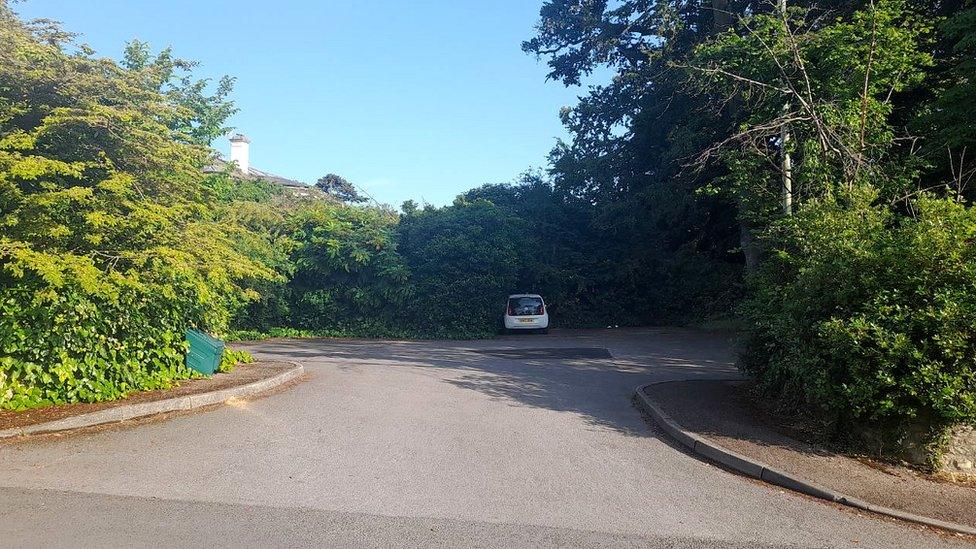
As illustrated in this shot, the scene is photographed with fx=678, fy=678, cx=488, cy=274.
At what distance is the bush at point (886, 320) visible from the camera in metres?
6.38

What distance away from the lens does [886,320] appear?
684cm

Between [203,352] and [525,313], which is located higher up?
[525,313]

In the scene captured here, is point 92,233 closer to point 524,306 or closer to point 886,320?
point 886,320

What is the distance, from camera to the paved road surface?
16.2 feet

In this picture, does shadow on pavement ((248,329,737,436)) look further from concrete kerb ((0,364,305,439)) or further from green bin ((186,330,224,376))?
green bin ((186,330,224,376))

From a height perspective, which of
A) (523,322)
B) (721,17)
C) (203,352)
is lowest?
(203,352)

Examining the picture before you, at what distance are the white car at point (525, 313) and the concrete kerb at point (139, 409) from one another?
1419 cm

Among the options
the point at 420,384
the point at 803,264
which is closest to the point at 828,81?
the point at 803,264

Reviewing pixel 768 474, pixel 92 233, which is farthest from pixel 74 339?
pixel 768 474

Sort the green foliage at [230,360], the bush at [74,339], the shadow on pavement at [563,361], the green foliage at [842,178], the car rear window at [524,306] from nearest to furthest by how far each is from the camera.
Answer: the green foliage at [842,178] → the bush at [74,339] → the shadow on pavement at [563,361] → the green foliage at [230,360] → the car rear window at [524,306]

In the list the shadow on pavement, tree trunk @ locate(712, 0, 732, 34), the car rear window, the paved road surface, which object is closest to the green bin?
the paved road surface

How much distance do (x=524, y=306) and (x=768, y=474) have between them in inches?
714

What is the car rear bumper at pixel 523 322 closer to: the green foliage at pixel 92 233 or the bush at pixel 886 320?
the green foliage at pixel 92 233

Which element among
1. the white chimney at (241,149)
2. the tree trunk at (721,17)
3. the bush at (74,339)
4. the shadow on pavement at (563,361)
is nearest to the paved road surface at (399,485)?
the shadow on pavement at (563,361)
